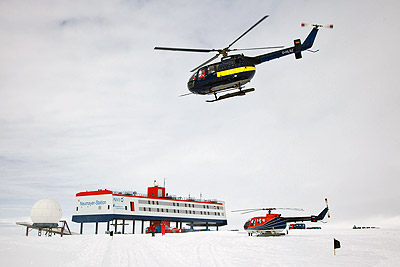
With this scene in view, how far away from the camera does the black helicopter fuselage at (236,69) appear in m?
28.0

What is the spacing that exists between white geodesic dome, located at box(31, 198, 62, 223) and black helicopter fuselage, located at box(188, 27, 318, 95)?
34154 mm

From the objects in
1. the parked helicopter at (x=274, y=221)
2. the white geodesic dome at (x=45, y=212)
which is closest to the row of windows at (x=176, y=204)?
the white geodesic dome at (x=45, y=212)

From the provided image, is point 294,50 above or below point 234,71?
above

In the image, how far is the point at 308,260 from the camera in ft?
52.3

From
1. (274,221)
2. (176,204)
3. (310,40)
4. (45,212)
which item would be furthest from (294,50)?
(176,204)

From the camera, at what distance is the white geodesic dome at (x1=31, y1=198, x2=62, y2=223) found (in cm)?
4762

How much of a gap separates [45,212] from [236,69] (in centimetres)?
3806

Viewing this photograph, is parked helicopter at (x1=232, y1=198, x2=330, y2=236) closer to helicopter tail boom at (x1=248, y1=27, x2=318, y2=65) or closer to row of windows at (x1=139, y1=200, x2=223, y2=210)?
helicopter tail boom at (x1=248, y1=27, x2=318, y2=65)

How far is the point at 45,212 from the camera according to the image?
4769 centimetres

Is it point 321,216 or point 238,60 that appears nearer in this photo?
point 238,60

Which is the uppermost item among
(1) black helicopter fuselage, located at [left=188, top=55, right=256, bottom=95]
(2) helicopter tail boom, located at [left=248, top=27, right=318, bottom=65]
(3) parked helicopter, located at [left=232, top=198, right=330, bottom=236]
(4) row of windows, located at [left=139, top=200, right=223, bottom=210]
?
(2) helicopter tail boom, located at [left=248, top=27, right=318, bottom=65]

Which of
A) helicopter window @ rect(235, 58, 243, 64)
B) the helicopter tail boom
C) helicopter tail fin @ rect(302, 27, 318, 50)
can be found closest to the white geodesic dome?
helicopter window @ rect(235, 58, 243, 64)

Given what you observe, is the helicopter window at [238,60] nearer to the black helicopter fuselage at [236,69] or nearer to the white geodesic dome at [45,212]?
the black helicopter fuselage at [236,69]

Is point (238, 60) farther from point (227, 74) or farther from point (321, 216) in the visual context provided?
point (321, 216)
